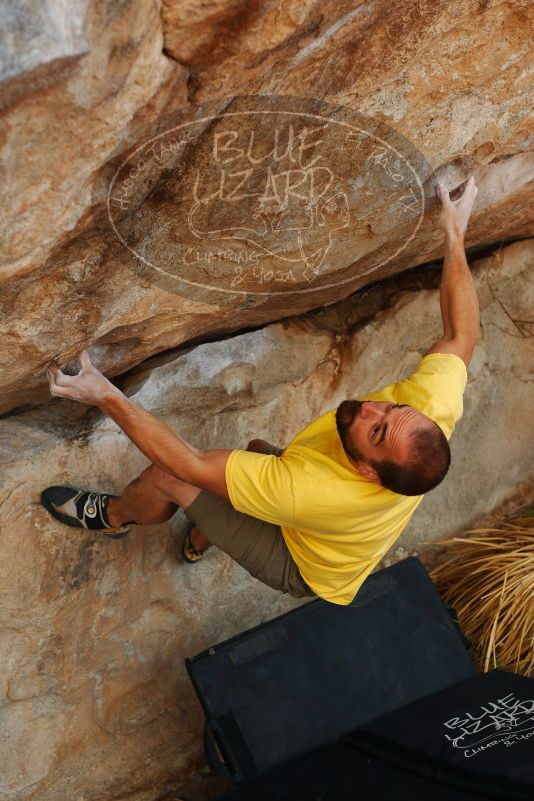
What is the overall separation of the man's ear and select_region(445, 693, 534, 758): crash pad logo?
0.74m

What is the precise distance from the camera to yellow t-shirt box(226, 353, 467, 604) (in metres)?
2.05

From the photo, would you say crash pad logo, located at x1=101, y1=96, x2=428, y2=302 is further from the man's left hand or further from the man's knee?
the man's knee

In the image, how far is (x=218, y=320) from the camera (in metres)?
2.59

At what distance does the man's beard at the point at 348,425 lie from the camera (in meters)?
2.01

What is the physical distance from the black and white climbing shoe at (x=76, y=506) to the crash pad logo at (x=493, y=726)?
1.11 meters

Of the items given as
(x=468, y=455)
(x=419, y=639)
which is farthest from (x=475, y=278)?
(x=419, y=639)

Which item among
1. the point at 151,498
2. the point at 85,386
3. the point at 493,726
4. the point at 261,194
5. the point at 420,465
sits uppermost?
the point at 261,194

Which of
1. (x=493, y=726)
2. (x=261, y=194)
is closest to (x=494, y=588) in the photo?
(x=493, y=726)

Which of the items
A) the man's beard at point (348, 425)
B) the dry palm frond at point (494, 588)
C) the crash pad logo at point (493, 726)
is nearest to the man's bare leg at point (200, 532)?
the man's beard at point (348, 425)

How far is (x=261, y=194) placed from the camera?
204 centimetres

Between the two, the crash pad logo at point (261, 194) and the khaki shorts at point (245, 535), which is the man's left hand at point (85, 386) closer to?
the crash pad logo at point (261, 194)

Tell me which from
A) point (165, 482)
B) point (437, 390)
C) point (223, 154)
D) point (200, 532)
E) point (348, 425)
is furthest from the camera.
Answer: point (200, 532)

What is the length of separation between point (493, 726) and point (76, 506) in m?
1.27

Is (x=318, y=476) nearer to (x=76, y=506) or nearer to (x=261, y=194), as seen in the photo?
(x=261, y=194)
